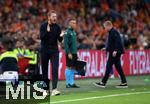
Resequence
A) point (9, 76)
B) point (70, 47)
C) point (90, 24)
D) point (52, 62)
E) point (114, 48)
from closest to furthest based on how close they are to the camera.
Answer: point (9, 76) < point (52, 62) < point (70, 47) < point (114, 48) < point (90, 24)

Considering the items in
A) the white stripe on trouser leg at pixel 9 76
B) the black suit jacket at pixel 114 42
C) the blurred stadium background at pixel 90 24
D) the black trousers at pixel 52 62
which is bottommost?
the white stripe on trouser leg at pixel 9 76

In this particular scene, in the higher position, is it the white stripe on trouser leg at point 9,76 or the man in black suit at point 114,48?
the man in black suit at point 114,48

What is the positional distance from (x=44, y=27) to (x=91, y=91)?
8.52 feet

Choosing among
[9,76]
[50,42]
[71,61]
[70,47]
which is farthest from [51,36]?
[71,61]

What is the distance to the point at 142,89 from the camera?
1866cm

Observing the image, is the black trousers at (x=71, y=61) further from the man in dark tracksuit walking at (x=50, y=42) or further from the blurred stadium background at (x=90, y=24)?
the man in dark tracksuit walking at (x=50, y=42)

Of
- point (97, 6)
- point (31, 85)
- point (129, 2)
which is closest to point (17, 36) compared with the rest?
point (31, 85)

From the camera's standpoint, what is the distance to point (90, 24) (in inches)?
1220

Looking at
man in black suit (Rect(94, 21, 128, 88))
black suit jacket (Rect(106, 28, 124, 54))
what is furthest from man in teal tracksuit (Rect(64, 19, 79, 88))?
black suit jacket (Rect(106, 28, 124, 54))

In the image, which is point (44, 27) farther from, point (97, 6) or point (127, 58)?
point (97, 6)

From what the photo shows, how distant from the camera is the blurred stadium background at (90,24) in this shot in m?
21.8

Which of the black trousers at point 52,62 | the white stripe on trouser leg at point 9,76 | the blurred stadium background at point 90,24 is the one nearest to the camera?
the white stripe on trouser leg at point 9,76

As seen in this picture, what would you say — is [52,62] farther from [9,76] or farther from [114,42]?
[114,42]

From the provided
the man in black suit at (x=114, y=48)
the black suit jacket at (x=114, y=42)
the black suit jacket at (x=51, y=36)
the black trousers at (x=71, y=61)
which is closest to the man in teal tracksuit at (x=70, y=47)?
the black trousers at (x=71, y=61)
